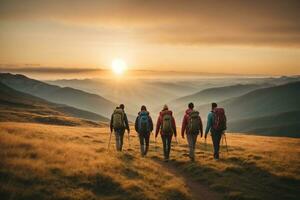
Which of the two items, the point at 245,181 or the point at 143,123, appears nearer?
the point at 245,181

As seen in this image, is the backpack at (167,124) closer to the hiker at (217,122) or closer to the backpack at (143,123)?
the backpack at (143,123)

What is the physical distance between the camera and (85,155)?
17922mm

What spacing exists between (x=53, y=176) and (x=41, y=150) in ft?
13.2

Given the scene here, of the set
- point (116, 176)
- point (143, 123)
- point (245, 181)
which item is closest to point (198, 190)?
point (245, 181)

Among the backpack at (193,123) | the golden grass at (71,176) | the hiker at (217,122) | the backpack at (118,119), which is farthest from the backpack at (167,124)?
the golden grass at (71,176)

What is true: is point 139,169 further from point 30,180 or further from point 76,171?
point 30,180

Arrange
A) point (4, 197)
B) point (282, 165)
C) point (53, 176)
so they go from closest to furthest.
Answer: point (4, 197)
point (53, 176)
point (282, 165)

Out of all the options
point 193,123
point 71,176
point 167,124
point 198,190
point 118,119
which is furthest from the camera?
point 118,119

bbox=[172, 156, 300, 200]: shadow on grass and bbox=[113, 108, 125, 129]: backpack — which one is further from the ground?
bbox=[113, 108, 125, 129]: backpack

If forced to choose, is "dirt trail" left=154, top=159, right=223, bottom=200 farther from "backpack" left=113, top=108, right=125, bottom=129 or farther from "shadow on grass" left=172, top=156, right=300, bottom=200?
"backpack" left=113, top=108, right=125, bottom=129

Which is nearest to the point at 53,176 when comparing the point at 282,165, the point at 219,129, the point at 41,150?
the point at 41,150

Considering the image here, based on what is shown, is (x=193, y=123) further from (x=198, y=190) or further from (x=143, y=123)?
(x=198, y=190)

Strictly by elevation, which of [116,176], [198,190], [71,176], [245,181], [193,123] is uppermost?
[193,123]

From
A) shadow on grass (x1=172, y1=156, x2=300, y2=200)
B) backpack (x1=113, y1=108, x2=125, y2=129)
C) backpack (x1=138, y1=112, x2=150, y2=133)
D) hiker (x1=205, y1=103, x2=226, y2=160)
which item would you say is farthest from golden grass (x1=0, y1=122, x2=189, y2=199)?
hiker (x1=205, y1=103, x2=226, y2=160)
